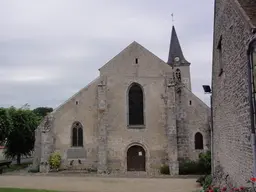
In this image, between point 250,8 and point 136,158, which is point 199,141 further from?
point 250,8

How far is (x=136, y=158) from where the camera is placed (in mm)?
23984

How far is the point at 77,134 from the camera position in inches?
955

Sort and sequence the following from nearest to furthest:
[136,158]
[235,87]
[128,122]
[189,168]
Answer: [235,87]
[189,168]
[136,158]
[128,122]

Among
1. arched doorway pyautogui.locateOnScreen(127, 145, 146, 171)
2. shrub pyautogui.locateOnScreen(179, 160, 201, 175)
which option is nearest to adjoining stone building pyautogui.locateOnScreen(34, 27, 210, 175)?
arched doorway pyautogui.locateOnScreen(127, 145, 146, 171)

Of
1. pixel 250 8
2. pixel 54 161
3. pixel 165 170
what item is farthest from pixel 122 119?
pixel 250 8

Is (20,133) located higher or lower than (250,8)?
lower

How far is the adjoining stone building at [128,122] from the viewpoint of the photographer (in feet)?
76.7

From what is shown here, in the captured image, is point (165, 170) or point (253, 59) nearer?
point (253, 59)

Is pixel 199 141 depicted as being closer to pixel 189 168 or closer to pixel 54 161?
pixel 189 168

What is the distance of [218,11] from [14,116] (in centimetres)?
2151

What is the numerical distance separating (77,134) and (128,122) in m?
4.20

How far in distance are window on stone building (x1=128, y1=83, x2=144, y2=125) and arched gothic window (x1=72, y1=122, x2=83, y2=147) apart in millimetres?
4014

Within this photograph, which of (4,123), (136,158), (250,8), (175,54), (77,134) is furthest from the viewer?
(175,54)

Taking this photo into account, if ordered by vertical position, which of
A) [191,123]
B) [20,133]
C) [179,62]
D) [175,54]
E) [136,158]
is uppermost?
[175,54]
